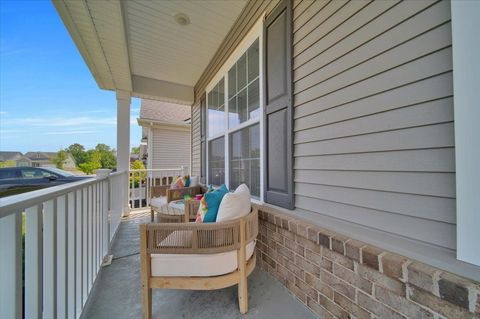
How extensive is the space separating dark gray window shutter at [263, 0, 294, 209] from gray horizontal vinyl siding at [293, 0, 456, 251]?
17 centimetres

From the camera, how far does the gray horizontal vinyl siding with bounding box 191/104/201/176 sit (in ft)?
16.9

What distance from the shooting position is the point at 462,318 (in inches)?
33.2

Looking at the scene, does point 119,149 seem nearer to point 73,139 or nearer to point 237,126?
point 237,126

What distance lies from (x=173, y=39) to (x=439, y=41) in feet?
11.3

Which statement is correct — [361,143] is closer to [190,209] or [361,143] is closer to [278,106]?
[278,106]

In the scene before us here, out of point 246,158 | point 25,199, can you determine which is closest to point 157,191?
point 246,158

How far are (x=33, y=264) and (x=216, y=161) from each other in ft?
10.3

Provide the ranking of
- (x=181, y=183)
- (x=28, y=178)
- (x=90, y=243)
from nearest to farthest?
1. (x=90, y=243)
2. (x=181, y=183)
3. (x=28, y=178)

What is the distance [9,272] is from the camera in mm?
775

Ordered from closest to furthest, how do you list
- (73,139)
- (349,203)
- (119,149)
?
1. (349,203)
2. (119,149)
3. (73,139)

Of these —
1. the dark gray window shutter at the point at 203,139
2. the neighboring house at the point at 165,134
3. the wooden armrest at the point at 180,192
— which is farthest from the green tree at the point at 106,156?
the wooden armrest at the point at 180,192

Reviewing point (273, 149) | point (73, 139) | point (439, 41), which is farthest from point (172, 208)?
point (73, 139)

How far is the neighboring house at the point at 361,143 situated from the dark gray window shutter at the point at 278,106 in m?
0.02

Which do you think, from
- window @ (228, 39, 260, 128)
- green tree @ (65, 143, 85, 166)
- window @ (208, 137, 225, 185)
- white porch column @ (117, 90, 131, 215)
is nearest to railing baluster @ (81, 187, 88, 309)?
window @ (228, 39, 260, 128)
